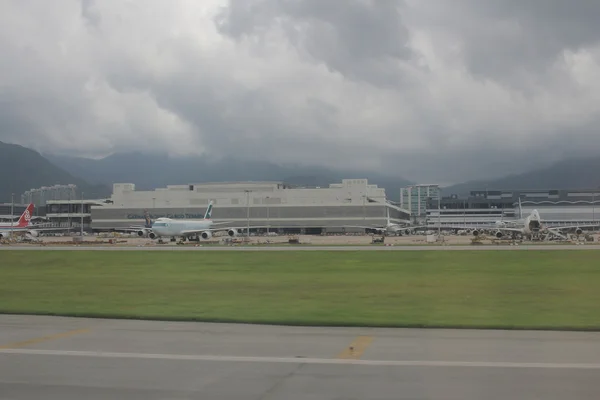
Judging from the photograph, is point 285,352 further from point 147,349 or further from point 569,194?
point 569,194

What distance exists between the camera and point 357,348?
12.1 meters

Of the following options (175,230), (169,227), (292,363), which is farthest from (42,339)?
(175,230)

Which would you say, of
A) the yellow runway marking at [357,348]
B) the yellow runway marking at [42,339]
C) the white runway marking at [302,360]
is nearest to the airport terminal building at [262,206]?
the yellow runway marking at [42,339]

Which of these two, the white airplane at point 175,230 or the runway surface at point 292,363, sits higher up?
the white airplane at point 175,230

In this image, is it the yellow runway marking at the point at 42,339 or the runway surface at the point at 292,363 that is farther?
the yellow runway marking at the point at 42,339

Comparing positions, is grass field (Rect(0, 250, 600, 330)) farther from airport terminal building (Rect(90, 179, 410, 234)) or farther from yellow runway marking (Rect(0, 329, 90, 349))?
airport terminal building (Rect(90, 179, 410, 234))

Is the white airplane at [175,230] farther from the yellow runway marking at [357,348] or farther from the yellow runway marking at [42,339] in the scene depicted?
the yellow runway marking at [357,348]

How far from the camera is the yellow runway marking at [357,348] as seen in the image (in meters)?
11.4

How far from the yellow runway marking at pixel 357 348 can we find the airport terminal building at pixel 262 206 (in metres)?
146

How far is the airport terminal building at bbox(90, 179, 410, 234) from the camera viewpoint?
162 metres

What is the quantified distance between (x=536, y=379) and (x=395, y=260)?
31267 mm

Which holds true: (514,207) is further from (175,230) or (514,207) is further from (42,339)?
(42,339)

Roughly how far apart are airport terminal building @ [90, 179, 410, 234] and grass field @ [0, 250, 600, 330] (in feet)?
409

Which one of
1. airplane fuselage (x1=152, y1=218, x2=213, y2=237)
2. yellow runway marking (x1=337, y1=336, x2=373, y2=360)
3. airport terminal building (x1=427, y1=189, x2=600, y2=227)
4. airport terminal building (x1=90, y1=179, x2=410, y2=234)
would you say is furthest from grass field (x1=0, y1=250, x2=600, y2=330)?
airport terminal building (x1=90, y1=179, x2=410, y2=234)
